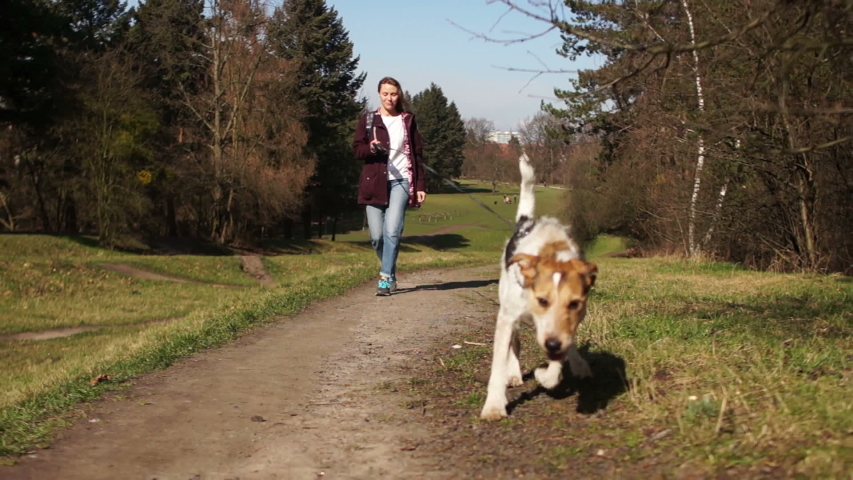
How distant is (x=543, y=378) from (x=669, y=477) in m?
1.59

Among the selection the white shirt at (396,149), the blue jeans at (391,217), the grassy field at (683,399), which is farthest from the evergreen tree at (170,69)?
the grassy field at (683,399)

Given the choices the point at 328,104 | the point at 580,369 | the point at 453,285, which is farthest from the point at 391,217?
the point at 328,104

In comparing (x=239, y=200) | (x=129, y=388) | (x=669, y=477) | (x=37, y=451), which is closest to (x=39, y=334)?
(x=129, y=388)

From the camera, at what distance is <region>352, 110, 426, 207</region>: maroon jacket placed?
948cm

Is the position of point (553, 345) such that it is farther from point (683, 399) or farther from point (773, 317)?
point (773, 317)

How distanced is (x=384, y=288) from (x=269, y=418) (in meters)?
5.30

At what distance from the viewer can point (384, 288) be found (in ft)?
33.2

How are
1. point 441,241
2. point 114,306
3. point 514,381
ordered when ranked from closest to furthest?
1. point 514,381
2. point 114,306
3. point 441,241

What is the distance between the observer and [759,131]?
12.6 metres

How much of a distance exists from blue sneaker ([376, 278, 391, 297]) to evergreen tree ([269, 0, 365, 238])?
39.6m

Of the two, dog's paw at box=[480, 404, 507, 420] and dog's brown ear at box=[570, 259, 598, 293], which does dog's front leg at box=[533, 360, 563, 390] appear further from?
dog's brown ear at box=[570, 259, 598, 293]

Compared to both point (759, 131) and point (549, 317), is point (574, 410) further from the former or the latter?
point (759, 131)

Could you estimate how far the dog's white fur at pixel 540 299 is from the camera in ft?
13.9

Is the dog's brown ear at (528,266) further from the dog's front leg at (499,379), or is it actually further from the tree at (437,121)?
the tree at (437,121)
